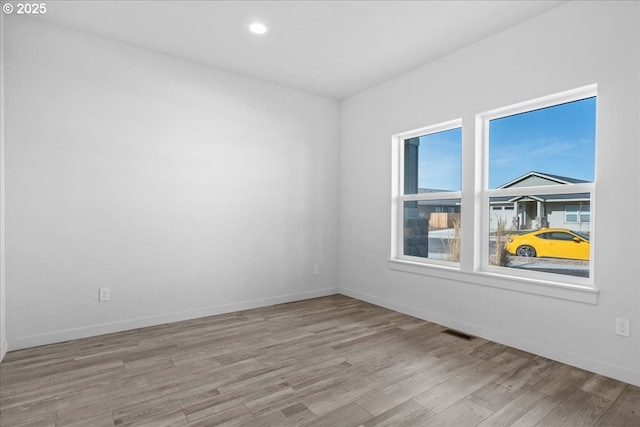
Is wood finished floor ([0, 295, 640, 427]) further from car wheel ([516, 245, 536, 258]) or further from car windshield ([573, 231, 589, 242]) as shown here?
car windshield ([573, 231, 589, 242])

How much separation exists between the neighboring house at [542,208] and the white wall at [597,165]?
203 millimetres

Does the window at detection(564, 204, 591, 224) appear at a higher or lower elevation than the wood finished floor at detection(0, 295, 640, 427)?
higher

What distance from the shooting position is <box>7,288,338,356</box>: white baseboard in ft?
9.70

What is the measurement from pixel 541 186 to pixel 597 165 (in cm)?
46

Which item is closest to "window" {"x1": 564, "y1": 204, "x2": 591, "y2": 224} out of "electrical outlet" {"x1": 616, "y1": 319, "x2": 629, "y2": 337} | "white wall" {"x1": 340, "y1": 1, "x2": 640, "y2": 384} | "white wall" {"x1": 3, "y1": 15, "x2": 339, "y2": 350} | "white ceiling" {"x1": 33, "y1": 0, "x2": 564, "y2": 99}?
"white wall" {"x1": 340, "y1": 1, "x2": 640, "y2": 384}

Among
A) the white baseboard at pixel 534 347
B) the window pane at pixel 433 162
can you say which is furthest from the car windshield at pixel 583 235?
the window pane at pixel 433 162

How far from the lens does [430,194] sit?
155 inches

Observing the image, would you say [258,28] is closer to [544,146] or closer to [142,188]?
[142,188]

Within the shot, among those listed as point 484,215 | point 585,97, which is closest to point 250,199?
point 484,215

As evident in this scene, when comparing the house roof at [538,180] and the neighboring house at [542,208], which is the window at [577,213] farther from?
the house roof at [538,180]

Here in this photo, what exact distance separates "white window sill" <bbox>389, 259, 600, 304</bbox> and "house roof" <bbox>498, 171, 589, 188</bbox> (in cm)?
83

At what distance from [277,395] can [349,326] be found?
4.80 ft

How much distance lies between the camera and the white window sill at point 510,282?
2.60 meters

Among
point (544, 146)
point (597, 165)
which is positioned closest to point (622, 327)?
point (597, 165)
